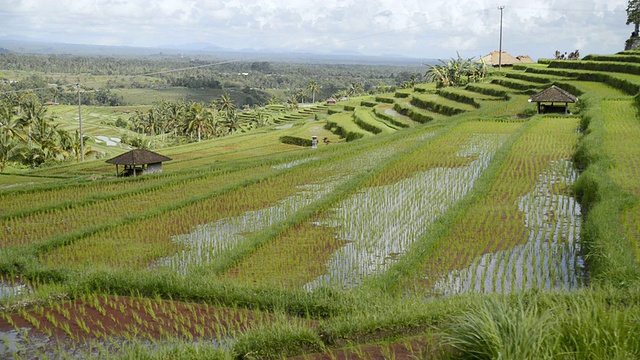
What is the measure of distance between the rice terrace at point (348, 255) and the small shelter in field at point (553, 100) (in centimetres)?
329

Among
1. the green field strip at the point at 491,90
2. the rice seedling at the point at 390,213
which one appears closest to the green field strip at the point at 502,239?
the rice seedling at the point at 390,213

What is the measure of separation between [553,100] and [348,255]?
15633 millimetres

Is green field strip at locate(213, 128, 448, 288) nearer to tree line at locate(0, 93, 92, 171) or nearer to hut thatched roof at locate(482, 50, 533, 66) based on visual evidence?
tree line at locate(0, 93, 92, 171)

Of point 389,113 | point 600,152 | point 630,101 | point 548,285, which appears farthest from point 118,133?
point 548,285

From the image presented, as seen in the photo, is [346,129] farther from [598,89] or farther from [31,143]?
[31,143]

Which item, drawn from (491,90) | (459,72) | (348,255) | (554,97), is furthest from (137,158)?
(459,72)

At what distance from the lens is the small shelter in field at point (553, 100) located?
21.2 meters

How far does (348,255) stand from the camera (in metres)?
8.14

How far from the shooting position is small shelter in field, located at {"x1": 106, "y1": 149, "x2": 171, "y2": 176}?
16812mm

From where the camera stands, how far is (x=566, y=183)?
11625 millimetres

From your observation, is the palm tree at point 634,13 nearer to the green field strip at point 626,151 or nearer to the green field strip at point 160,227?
the green field strip at point 626,151

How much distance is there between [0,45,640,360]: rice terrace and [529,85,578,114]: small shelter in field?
129 inches

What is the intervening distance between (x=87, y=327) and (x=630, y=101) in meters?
19.9

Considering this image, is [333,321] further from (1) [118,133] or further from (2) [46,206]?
(1) [118,133]
